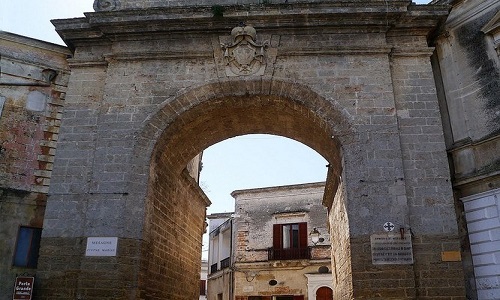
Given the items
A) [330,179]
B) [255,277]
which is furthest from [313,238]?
[330,179]

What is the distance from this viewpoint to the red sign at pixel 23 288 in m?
6.64

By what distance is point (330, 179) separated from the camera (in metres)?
10.7

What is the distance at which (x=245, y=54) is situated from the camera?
312 inches

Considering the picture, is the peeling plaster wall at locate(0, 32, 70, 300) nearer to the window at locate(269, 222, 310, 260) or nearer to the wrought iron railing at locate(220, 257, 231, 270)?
the window at locate(269, 222, 310, 260)

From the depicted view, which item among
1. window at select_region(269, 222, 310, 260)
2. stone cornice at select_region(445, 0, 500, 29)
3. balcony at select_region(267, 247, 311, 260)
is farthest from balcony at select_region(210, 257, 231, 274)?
stone cornice at select_region(445, 0, 500, 29)

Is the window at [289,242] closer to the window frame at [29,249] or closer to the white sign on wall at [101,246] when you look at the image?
the window frame at [29,249]

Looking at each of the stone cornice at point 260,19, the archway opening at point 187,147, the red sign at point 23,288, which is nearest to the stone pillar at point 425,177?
the stone cornice at point 260,19

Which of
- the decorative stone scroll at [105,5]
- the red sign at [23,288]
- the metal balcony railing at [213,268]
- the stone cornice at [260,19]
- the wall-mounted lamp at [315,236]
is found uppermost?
the decorative stone scroll at [105,5]

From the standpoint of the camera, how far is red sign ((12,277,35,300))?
664cm

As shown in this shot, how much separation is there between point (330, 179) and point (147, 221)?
4900 mm

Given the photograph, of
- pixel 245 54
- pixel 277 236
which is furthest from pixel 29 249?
pixel 277 236

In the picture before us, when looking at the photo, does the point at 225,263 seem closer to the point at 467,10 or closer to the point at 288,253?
the point at 288,253

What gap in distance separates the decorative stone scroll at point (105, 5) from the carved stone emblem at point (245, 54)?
2347 mm

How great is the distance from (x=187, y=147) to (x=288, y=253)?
11116 millimetres
